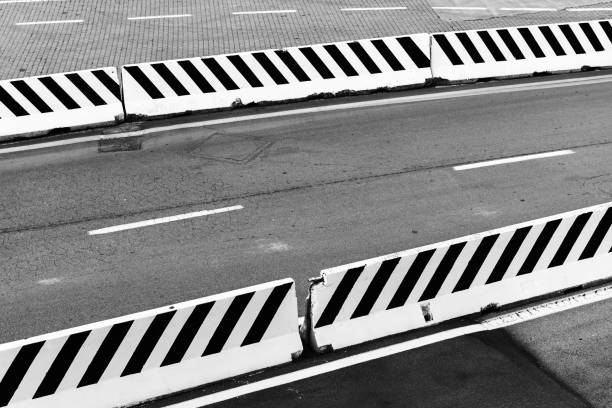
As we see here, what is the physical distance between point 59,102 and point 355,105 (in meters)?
4.76

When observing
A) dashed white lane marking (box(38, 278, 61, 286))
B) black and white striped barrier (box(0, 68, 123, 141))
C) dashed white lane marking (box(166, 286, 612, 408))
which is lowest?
dashed white lane marking (box(166, 286, 612, 408))

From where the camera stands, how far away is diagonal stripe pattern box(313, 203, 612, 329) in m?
8.12

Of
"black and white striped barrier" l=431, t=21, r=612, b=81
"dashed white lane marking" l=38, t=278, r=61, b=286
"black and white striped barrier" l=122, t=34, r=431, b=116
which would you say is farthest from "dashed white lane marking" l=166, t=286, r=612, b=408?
"black and white striped barrier" l=431, t=21, r=612, b=81

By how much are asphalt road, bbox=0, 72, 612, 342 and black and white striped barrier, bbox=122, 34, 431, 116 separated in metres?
0.76

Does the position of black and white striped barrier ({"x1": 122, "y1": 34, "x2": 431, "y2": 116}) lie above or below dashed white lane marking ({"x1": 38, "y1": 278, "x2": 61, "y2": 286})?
below

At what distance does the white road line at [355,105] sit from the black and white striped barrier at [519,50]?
41 cm

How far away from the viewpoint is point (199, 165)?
12.5 m

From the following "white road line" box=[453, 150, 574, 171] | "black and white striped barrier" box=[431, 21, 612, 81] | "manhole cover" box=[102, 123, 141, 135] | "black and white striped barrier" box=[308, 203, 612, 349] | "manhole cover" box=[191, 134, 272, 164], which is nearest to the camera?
"black and white striped barrier" box=[308, 203, 612, 349]

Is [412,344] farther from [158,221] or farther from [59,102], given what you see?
[59,102]

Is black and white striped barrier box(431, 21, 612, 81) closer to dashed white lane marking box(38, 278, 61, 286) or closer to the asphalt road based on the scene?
the asphalt road

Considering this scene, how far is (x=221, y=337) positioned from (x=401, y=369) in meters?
1.61

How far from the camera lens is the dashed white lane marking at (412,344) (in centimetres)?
758

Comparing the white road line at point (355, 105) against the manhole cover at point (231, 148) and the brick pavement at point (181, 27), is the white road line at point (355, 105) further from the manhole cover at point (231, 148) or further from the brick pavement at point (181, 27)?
the brick pavement at point (181, 27)

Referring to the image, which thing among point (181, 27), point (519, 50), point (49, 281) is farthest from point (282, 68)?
point (49, 281)
